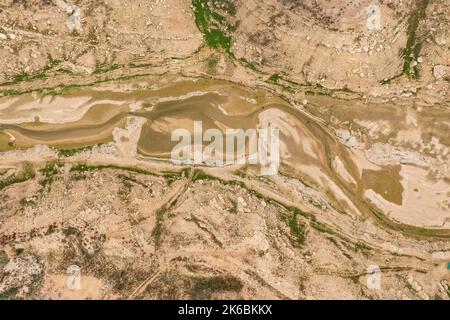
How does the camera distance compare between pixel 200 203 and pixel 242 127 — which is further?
pixel 242 127

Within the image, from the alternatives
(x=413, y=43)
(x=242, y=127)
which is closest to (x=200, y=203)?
(x=242, y=127)

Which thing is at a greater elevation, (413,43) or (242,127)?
(413,43)

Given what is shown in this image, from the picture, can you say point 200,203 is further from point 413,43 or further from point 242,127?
point 413,43

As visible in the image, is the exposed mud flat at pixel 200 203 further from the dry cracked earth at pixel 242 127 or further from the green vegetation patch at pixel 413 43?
the green vegetation patch at pixel 413 43

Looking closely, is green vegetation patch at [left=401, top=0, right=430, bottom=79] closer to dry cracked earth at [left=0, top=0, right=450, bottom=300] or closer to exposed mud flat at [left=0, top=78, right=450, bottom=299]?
dry cracked earth at [left=0, top=0, right=450, bottom=300]

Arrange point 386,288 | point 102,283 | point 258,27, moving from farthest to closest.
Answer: point 258,27
point 386,288
point 102,283

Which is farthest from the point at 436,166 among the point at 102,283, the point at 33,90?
the point at 33,90

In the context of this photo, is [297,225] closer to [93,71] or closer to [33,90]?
[93,71]

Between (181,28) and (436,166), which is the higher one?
(181,28)

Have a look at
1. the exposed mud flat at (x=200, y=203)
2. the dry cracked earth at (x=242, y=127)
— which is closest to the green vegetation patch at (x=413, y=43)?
the dry cracked earth at (x=242, y=127)
